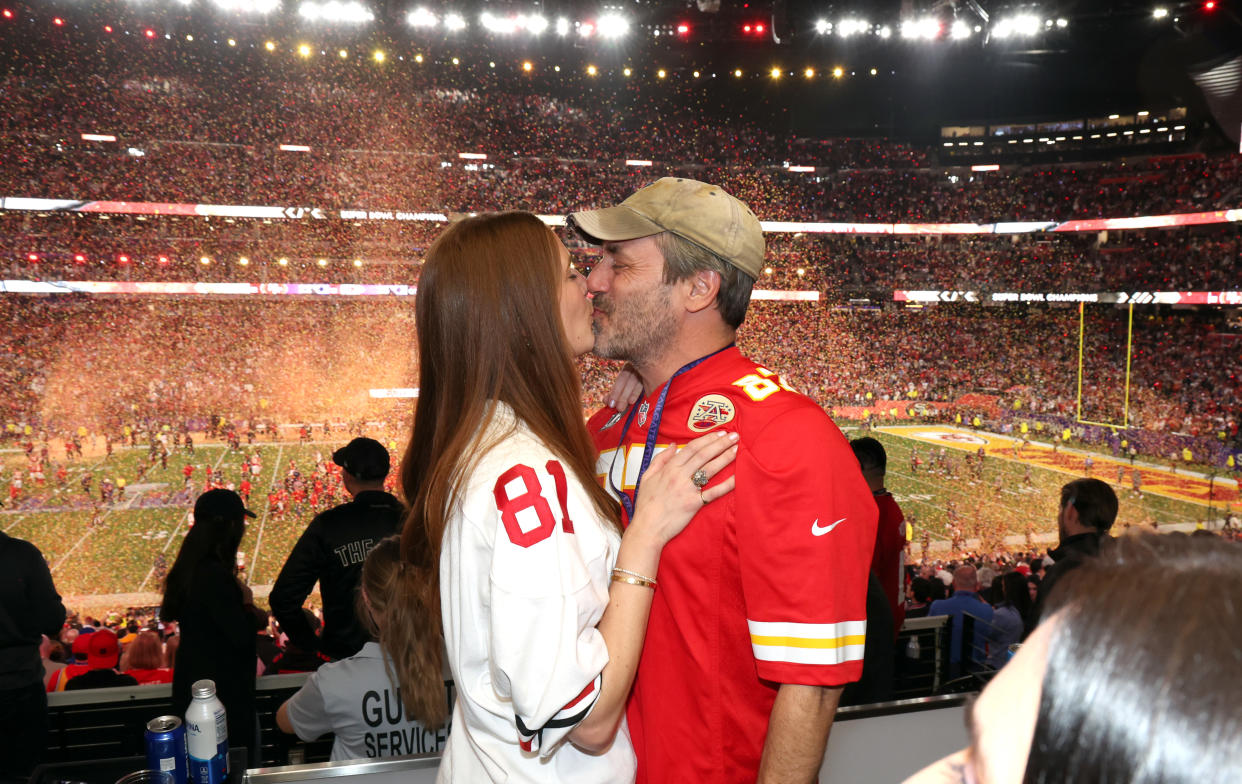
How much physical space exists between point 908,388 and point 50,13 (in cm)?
1494

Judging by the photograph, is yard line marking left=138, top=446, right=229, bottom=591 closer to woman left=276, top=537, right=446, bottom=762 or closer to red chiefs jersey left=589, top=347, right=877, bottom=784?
woman left=276, top=537, right=446, bottom=762

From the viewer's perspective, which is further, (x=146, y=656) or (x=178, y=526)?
(x=178, y=526)

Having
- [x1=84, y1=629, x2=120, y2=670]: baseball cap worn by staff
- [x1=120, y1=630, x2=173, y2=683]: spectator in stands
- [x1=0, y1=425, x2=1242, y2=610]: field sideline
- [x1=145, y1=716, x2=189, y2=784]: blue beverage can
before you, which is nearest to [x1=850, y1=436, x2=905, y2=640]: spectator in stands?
[x1=145, y1=716, x2=189, y2=784]: blue beverage can

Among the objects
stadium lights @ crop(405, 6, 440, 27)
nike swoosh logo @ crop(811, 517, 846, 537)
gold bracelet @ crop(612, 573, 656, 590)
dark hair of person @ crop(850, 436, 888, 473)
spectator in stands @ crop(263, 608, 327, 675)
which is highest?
stadium lights @ crop(405, 6, 440, 27)

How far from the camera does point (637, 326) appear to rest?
58.9 inches

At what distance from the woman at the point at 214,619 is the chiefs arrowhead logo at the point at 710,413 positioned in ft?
6.60

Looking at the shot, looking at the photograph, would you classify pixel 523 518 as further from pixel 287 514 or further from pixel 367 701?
pixel 287 514

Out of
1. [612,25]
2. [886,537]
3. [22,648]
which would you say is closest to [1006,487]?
[612,25]

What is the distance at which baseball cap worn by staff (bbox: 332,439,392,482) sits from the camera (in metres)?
3.09

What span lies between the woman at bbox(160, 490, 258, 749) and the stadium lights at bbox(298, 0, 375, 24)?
9155 mm

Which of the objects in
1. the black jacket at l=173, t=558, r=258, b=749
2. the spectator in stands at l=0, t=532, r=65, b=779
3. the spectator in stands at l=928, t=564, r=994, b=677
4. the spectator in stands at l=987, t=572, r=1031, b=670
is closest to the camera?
the black jacket at l=173, t=558, r=258, b=749

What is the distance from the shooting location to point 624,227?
1440mm

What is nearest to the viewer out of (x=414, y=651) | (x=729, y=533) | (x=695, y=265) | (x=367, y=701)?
(x=729, y=533)

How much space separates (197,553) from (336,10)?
373 inches
